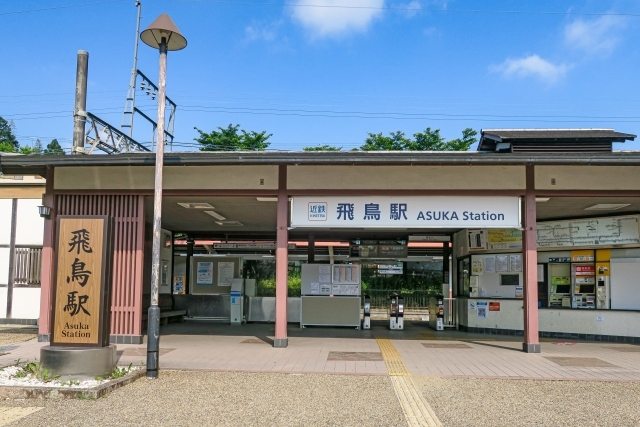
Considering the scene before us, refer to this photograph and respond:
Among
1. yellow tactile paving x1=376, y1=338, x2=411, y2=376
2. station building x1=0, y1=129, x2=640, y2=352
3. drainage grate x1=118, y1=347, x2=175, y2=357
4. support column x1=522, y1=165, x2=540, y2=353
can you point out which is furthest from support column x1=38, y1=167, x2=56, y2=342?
support column x1=522, y1=165, x2=540, y2=353

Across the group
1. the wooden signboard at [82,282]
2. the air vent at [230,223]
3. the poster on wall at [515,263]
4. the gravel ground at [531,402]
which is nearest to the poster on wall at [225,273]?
the air vent at [230,223]

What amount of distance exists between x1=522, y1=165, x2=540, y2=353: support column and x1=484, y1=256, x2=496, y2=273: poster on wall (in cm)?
417

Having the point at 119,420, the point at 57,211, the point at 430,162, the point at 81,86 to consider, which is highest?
the point at 81,86

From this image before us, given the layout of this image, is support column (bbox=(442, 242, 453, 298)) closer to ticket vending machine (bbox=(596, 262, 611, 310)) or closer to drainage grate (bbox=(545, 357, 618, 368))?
ticket vending machine (bbox=(596, 262, 611, 310))

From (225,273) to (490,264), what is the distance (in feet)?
27.5

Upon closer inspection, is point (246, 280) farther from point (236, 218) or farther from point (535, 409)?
point (535, 409)

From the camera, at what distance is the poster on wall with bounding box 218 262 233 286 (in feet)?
62.3

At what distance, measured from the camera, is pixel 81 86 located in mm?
20562

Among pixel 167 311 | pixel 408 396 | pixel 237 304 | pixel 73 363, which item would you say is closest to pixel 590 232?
pixel 408 396

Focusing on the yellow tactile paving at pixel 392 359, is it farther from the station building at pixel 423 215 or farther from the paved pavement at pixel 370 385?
Answer: the station building at pixel 423 215

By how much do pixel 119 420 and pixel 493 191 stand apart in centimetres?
797

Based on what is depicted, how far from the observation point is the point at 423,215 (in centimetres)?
1131

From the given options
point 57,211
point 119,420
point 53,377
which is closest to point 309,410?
point 119,420

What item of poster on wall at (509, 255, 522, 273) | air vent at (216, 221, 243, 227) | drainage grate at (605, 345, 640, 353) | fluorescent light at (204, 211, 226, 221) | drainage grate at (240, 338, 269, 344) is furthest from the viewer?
air vent at (216, 221, 243, 227)
